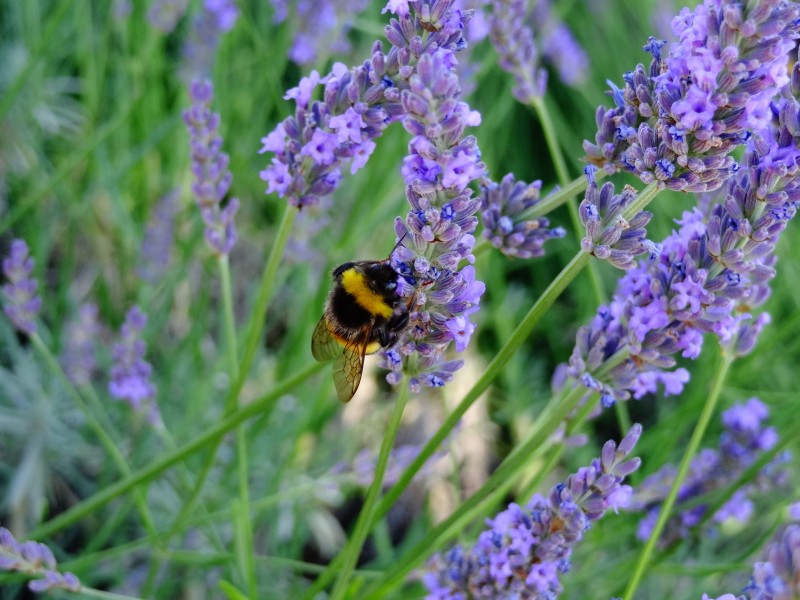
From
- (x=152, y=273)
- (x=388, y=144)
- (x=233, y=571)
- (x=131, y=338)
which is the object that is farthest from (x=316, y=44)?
(x=233, y=571)

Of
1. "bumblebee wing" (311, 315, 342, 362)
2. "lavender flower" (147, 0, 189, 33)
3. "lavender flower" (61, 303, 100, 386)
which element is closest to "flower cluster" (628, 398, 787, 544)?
"bumblebee wing" (311, 315, 342, 362)

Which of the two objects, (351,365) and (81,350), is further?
(81,350)

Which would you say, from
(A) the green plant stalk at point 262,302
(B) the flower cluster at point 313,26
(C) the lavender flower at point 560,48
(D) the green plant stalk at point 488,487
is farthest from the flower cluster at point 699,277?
(C) the lavender flower at point 560,48

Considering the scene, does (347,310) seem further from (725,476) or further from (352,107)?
(725,476)

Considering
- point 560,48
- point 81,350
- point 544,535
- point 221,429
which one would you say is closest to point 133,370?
point 81,350

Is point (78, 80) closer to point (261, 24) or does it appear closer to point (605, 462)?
point (261, 24)

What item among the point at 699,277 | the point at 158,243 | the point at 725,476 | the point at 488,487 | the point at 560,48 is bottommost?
the point at 725,476
